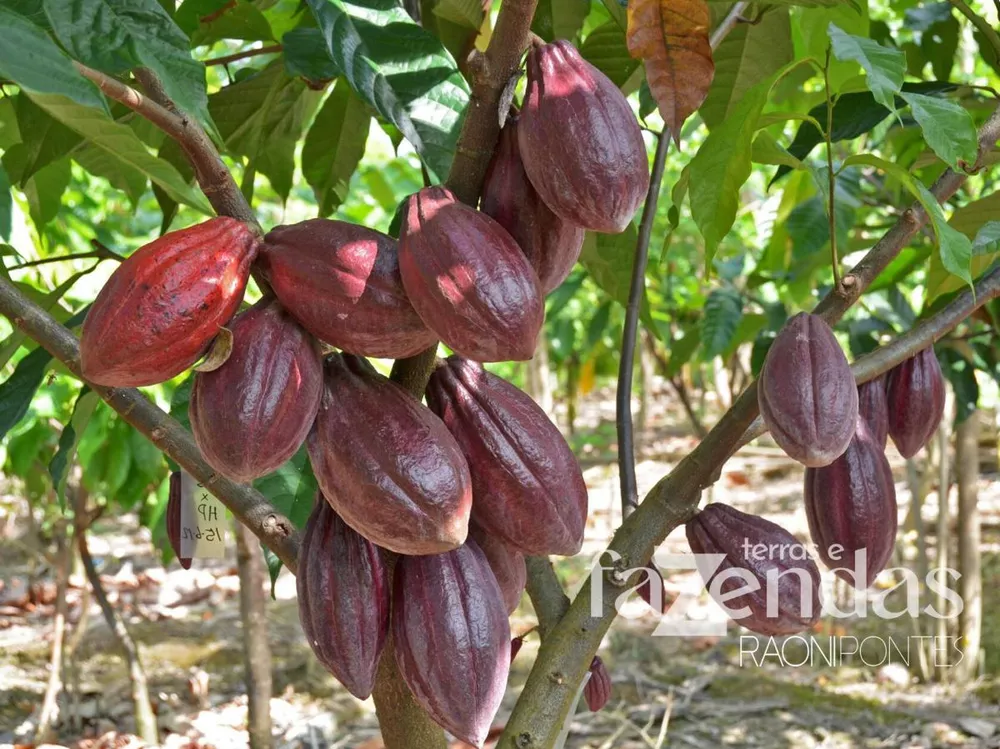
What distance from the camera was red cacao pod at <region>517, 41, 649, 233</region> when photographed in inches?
21.6

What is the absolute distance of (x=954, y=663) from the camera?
270 cm

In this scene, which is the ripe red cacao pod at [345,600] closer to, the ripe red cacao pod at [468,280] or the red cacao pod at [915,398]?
the ripe red cacao pod at [468,280]

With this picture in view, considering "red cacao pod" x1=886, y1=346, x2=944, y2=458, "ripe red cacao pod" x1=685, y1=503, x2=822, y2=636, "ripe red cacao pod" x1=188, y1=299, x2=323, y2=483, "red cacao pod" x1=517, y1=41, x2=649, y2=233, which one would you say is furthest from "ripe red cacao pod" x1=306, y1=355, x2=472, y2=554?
"red cacao pod" x1=886, y1=346, x2=944, y2=458

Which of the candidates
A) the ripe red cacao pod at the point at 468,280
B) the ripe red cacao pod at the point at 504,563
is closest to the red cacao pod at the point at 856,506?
the ripe red cacao pod at the point at 504,563

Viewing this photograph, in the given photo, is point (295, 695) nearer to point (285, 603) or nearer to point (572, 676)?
point (285, 603)

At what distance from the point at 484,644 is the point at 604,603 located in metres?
0.15

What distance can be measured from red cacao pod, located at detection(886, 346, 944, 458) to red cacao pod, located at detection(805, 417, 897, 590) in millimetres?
47

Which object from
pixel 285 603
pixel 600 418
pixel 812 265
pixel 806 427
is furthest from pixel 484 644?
pixel 600 418

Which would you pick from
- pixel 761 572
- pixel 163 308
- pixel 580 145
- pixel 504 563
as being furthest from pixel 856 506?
pixel 163 308

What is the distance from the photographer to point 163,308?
525mm

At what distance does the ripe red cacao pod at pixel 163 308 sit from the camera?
0.53 meters

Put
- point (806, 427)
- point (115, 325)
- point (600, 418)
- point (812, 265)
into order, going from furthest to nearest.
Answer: point (600, 418) → point (812, 265) → point (806, 427) → point (115, 325)

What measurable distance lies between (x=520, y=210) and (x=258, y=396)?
0.58ft

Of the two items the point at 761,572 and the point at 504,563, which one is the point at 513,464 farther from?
the point at 761,572
